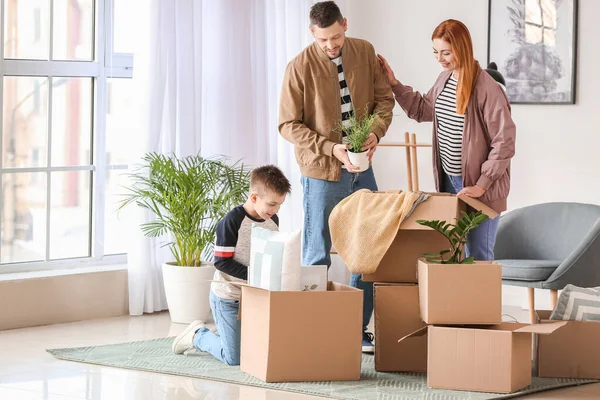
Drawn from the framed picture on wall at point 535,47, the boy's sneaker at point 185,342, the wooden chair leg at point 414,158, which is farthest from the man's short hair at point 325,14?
A: the framed picture on wall at point 535,47

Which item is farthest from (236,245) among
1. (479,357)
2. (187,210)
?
(187,210)

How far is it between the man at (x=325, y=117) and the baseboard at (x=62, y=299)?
1.40 meters

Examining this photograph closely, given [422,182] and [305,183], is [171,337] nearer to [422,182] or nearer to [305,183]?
[305,183]

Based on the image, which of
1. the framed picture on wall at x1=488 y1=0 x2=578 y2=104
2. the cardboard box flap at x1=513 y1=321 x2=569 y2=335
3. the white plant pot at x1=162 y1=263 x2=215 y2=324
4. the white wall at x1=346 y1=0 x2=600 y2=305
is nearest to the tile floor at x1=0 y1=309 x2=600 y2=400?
the cardboard box flap at x1=513 y1=321 x2=569 y2=335

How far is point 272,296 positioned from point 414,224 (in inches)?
24.8

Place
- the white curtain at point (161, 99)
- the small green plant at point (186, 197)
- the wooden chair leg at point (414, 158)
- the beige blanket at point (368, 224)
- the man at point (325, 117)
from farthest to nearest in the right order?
the wooden chair leg at point (414, 158) < the white curtain at point (161, 99) < the small green plant at point (186, 197) < the man at point (325, 117) < the beige blanket at point (368, 224)

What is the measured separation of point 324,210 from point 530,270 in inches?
43.5

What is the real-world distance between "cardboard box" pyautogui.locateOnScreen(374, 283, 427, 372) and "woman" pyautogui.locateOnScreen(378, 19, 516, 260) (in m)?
0.34

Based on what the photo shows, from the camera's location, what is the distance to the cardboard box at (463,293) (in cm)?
370

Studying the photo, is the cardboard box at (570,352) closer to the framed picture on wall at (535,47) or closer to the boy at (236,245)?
the boy at (236,245)

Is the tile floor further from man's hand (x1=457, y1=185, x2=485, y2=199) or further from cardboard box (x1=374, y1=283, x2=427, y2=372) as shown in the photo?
man's hand (x1=457, y1=185, x2=485, y2=199)

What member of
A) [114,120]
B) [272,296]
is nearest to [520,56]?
[114,120]

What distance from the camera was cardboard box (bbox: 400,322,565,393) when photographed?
12.0 feet

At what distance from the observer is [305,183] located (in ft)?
14.3
